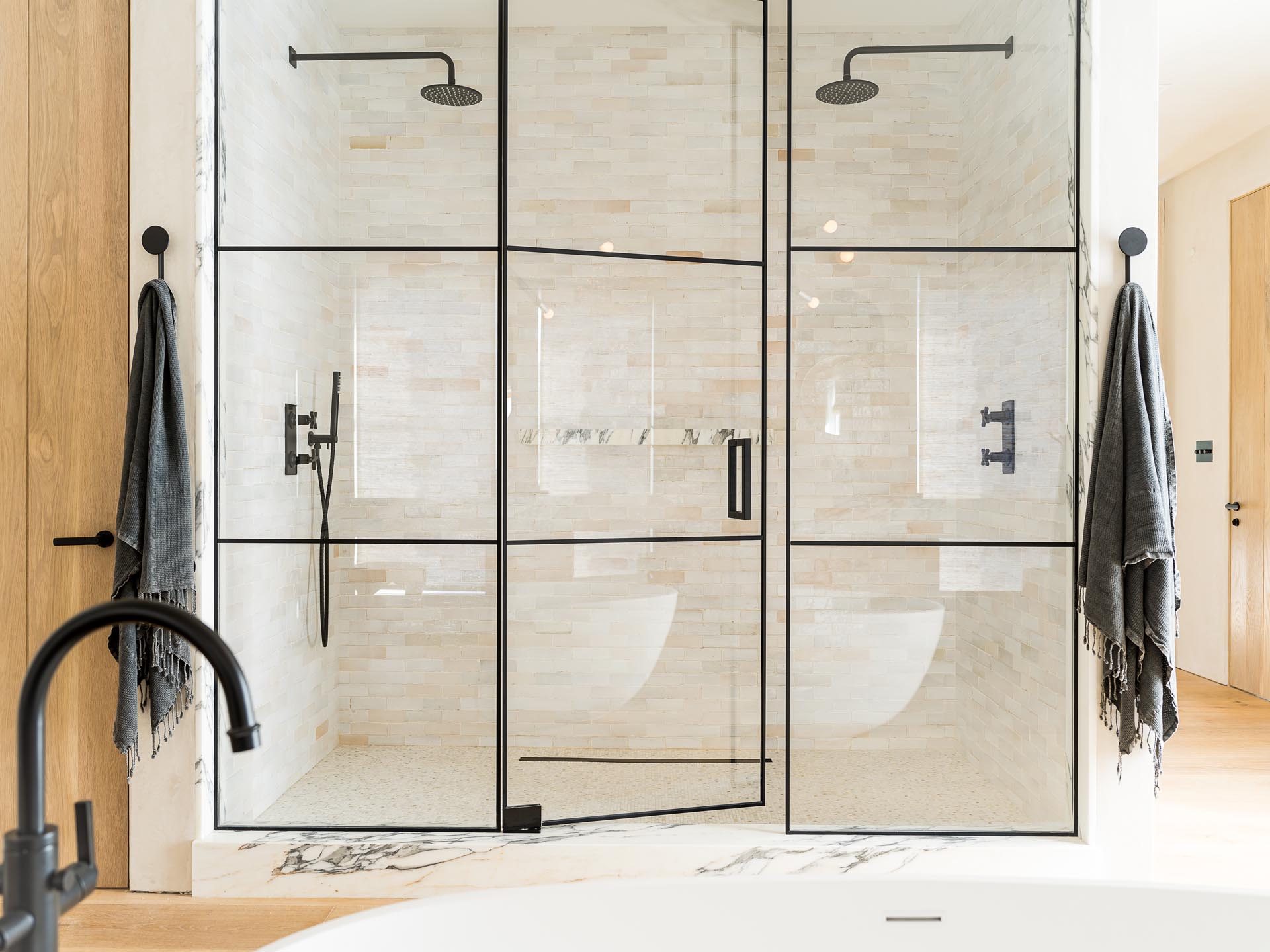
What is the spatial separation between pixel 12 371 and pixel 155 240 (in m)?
0.54

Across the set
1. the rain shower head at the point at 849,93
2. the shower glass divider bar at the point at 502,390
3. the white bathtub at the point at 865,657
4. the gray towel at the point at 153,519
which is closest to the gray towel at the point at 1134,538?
the white bathtub at the point at 865,657

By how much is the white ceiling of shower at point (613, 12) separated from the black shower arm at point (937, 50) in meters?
0.06

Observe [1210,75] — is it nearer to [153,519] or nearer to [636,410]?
Answer: [636,410]

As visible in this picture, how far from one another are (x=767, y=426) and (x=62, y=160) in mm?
2116

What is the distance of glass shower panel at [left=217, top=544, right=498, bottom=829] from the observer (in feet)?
8.06

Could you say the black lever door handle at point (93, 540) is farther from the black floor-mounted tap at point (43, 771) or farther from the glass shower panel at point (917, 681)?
the glass shower panel at point (917, 681)

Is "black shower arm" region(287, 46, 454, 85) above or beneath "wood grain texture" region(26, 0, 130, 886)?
above

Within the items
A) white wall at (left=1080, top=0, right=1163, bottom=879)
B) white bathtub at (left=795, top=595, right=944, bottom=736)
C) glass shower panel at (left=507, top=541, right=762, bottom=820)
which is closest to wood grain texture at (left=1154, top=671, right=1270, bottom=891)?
white wall at (left=1080, top=0, right=1163, bottom=879)

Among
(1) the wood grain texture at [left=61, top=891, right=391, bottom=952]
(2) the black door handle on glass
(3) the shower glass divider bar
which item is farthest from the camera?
(2) the black door handle on glass

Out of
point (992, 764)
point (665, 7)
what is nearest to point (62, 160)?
point (665, 7)

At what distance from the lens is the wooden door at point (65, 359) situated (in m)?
2.37

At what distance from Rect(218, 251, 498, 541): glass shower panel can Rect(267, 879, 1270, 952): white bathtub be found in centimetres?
120

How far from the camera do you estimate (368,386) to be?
2.47 meters

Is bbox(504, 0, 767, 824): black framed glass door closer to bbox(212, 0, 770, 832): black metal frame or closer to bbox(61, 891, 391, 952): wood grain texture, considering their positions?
bbox(212, 0, 770, 832): black metal frame
